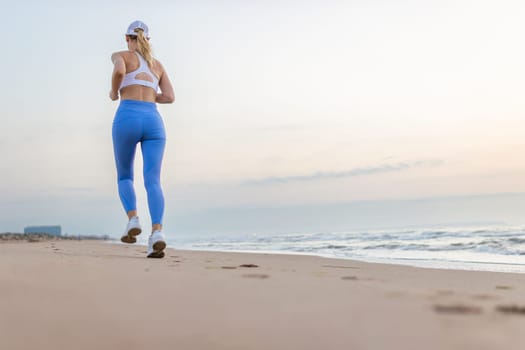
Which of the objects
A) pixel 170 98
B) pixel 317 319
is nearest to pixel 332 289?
pixel 317 319

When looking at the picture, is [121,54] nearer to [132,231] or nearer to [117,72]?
[117,72]

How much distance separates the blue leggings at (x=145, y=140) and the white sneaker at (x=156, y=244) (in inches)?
5.9

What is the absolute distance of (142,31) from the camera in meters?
4.80

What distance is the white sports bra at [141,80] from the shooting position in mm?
4645

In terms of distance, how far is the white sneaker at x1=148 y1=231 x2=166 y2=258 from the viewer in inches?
172

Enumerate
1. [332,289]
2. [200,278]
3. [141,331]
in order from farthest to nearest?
[200,278] < [332,289] < [141,331]

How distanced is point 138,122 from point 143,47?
733mm

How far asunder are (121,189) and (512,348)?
413cm

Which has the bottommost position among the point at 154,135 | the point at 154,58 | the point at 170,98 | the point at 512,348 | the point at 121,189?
the point at 512,348

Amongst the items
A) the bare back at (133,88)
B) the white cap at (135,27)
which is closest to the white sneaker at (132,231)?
the bare back at (133,88)

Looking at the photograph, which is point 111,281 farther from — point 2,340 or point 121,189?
point 121,189

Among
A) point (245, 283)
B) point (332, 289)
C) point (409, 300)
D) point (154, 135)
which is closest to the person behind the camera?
point (409, 300)

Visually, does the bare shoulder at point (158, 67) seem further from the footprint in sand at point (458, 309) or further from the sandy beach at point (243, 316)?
the footprint in sand at point (458, 309)

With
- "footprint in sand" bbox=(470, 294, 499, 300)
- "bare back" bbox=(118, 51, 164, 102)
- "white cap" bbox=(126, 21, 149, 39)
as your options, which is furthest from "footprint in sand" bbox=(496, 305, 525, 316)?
"white cap" bbox=(126, 21, 149, 39)
